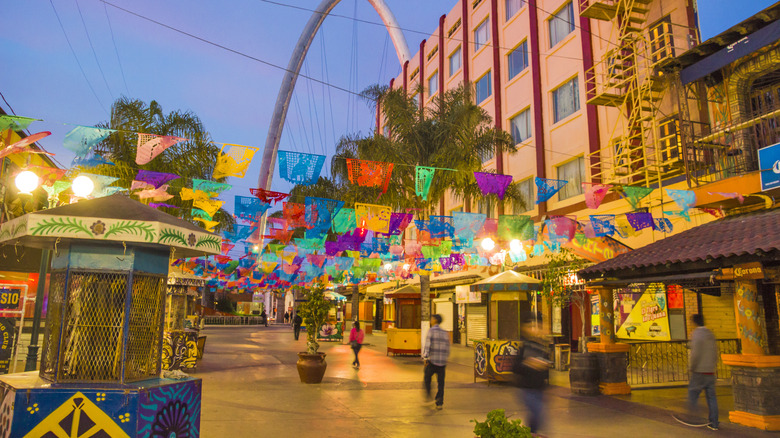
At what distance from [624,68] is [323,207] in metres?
12.0

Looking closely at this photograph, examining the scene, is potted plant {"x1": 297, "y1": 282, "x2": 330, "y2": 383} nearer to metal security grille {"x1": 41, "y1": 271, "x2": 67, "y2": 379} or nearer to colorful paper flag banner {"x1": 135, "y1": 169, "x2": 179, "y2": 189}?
colorful paper flag banner {"x1": 135, "y1": 169, "x2": 179, "y2": 189}

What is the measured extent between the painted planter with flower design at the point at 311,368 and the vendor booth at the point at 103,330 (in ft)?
23.2

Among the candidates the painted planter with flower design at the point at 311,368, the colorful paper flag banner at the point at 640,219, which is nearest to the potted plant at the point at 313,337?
the painted planter with flower design at the point at 311,368

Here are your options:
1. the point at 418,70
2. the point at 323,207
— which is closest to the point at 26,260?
the point at 323,207

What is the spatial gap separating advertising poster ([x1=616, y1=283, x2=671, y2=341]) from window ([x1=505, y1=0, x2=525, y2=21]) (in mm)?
15846

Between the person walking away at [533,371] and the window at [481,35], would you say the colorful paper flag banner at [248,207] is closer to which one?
the person walking away at [533,371]

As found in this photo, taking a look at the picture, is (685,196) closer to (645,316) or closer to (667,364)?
(667,364)

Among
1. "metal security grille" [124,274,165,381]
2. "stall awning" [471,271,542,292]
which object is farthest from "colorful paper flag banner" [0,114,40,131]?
"stall awning" [471,271,542,292]

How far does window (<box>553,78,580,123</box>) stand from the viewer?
2203cm

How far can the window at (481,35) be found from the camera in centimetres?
2969

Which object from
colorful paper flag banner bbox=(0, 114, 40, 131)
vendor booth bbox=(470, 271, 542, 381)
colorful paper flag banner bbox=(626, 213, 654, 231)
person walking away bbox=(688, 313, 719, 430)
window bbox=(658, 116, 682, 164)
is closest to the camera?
person walking away bbox=(688, 313, 719, 430)

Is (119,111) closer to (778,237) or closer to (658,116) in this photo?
(658,116)

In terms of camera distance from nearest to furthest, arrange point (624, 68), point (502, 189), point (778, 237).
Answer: point (778, 237) → point (502, 189) → point (624, 68)

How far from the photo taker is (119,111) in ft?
72.1
